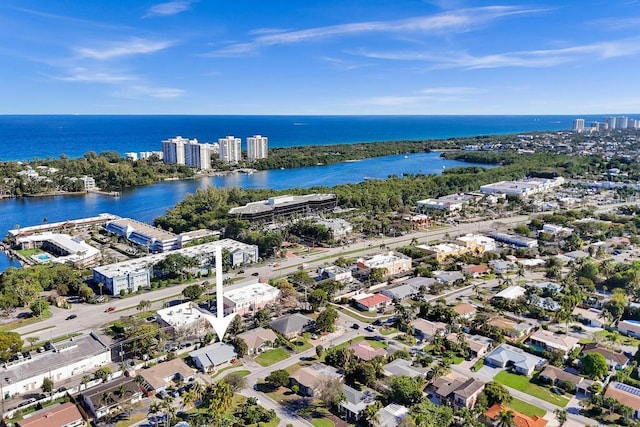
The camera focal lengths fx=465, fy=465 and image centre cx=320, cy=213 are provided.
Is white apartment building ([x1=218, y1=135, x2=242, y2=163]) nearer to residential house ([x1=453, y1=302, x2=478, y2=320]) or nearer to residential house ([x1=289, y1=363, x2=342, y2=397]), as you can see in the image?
residential house ([x1=453, y1=302, x2=478, y2=320])

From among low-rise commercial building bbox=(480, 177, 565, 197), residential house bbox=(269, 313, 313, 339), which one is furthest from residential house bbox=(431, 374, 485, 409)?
low-rise commercial building bbox=(480, 177, 565, 197)

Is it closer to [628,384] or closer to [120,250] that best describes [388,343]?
[628,384]

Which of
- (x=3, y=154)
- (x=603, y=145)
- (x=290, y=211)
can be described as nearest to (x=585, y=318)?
(x=290, y=211)

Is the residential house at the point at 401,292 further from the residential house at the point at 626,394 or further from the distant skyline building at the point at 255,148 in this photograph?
the distant skyline building at the point at 255,148

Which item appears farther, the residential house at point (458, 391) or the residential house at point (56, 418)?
the residential house at point (458, 391)

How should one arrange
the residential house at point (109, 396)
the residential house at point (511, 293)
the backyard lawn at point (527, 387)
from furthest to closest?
the residential house at point (511, 293)
the backyard lawn at point (527, 387)
the residential house at point (109, 396)

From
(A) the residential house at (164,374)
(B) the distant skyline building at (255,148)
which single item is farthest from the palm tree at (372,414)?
(B) the distant skyline building at (255,148)

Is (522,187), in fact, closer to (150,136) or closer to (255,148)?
(255,148)
